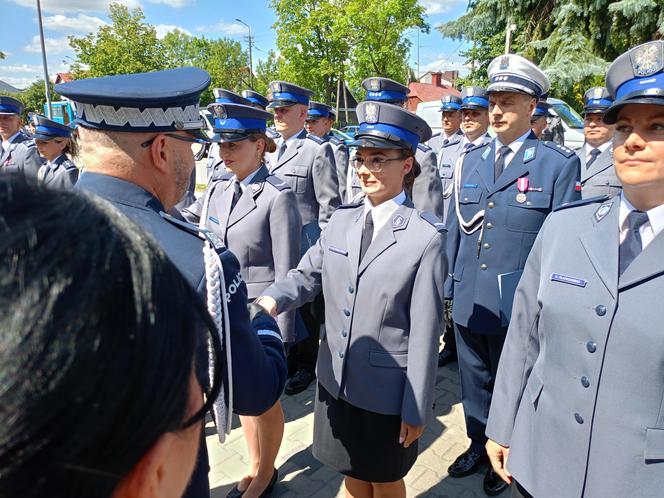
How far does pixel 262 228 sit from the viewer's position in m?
2.95

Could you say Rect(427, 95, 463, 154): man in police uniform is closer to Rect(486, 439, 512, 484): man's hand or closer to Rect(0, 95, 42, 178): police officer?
Rect(486, 439, 512, 484): man's hand

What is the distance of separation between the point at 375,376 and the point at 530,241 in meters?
1.44

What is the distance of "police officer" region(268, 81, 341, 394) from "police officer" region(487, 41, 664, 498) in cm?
259

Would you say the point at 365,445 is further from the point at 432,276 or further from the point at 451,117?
the point at 451,117

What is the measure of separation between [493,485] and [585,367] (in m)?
1.69

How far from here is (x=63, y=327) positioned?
0.50 meters

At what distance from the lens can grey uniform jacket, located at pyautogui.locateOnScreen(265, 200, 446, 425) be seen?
207cm

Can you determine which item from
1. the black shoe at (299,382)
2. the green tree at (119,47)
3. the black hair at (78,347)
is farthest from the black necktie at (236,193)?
the green tree at (119,47)

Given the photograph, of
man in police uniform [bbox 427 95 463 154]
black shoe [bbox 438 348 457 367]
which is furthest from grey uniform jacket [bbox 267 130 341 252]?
man in police uniform [bbox 427 95 463 154]

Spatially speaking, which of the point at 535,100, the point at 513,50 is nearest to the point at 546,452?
the point at 535,100

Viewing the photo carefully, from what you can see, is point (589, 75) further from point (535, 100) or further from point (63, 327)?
point (63, 327)

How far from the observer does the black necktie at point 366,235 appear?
2.26 m

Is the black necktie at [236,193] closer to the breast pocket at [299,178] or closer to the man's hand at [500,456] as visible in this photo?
the breast pocket at [299,178]

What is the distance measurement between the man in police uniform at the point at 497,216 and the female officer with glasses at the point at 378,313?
93 cm
